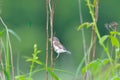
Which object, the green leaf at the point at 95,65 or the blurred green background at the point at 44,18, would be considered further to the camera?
the blurred green background at the point at 44,18

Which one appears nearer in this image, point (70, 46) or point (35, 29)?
point (70, 46)

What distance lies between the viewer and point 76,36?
59.8ft

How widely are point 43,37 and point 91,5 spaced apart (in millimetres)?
15562

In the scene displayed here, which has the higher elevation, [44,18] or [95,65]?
[95,65]

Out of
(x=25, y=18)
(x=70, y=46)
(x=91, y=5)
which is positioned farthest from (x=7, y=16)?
(x=91, y=5)

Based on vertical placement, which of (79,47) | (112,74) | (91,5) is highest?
→ (91,5)

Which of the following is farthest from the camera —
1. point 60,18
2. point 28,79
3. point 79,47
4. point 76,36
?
point 60,18

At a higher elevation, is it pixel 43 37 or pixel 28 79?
pixel 28 79

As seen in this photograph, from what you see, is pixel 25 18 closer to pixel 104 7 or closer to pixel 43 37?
pixel 43 37

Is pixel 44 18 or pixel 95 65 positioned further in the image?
pixel 44 18

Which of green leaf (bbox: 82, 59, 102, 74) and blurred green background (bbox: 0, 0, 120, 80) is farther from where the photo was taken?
blurred green background (bbox: 0, 0, 120, 80)

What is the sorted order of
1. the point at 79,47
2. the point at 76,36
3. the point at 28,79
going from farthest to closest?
the point at 76,36 < the point at 79,47 < the point at 28,79

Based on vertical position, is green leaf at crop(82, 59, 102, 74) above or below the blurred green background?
above

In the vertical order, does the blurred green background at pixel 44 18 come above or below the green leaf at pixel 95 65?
below
